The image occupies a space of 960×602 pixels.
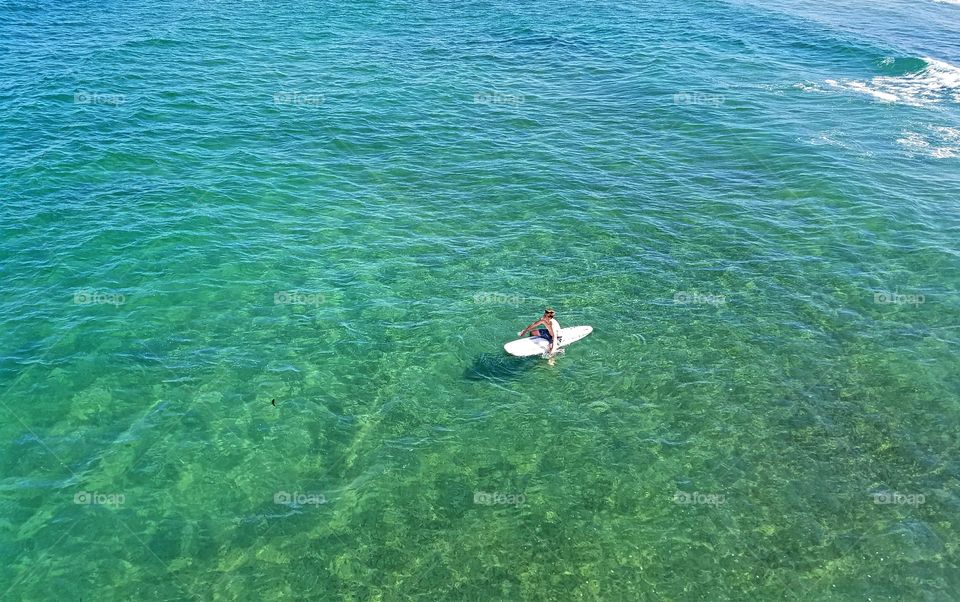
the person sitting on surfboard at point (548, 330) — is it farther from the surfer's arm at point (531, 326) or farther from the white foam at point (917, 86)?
the white foam at point (917, 86)

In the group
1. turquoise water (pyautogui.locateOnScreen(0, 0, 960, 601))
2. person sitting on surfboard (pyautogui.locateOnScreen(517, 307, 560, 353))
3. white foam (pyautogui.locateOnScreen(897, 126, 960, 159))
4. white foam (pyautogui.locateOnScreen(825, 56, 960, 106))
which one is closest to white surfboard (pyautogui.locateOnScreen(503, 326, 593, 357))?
person sitting on surfboard (pyautogui.locateOnScreen(517, 307, 560, 353))

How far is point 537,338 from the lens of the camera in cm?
3044

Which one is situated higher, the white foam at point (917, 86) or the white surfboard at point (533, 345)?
the white foam at point (917, 86)

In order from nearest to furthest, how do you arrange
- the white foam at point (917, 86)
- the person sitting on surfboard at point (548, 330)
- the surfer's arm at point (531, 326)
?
1. the person sitting on surfboard at point (548, 330)
2. the surfer's arm at point (531, 326)
3. the white foam at point (917, 86)

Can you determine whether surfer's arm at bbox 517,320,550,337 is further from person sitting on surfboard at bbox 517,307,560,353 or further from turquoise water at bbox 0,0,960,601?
turquoise water at bbox 0,0,960,601

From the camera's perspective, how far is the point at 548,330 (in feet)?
97.1

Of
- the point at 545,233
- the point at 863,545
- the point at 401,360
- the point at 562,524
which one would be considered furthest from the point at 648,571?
the point at 545,233

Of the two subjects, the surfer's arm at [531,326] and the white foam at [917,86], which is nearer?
the surfer's arm at [531,326]

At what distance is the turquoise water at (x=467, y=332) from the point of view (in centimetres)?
2248

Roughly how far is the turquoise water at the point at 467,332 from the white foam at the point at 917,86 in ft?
1.79

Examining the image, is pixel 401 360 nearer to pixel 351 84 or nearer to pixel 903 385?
pixel 903 385

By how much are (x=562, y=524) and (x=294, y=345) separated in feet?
50.7

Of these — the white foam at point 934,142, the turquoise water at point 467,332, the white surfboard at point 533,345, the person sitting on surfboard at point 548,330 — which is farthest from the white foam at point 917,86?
the person sitting on surfboard at point 548,330

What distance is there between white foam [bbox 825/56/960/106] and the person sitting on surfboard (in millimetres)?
46226
